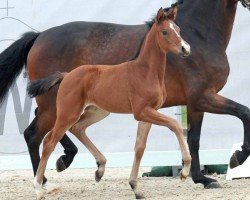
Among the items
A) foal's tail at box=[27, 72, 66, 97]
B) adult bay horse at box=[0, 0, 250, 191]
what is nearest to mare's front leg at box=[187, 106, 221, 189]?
adult bay horse at box=[0, 0, 250, 191]

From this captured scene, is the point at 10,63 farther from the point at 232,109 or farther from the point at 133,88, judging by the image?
the point at 232,109

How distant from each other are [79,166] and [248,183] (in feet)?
7.01

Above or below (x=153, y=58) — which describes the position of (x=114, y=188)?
below

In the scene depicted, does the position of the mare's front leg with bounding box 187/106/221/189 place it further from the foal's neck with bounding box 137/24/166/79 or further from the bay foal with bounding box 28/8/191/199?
the foal's neck with bounding box 137/24/166/79

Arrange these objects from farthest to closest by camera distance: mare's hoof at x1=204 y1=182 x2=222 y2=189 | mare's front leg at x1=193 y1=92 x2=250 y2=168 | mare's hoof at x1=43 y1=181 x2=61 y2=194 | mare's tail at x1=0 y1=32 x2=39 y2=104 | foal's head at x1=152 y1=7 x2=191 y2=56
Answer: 1. mare's tail at x1=0 y1=32 x2=39 y2=104
2. mare's hoof at x1=43 y1=181 x2=61 y2=194
3. mare's hoof at x1=204 y1=182 x2=222 y2=189
4. mare's front leg at x1=193 y1=92 x2=250 y2=168
5. foal's head at x1=152 y1=7 x2=191 y2=56

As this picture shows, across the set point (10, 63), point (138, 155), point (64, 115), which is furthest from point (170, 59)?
point (10, 63)

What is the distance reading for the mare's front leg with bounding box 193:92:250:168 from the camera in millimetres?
7312

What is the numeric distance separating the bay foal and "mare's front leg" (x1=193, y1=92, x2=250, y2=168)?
64cm

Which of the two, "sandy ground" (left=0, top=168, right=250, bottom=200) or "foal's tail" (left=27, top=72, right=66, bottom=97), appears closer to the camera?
"sandy ground" (left=0, top=168, right=250, bottom=200)

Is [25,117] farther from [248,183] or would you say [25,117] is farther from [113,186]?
[248,183]

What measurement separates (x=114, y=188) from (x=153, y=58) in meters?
1.83

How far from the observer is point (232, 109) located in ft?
24.2

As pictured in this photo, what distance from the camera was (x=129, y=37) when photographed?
8023 millimetres

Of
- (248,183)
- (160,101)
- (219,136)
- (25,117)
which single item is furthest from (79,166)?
(160,101)
